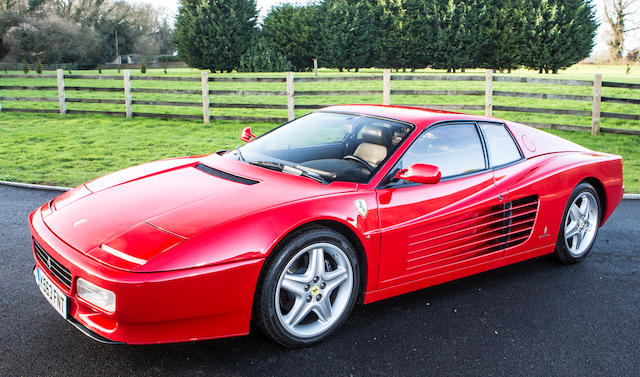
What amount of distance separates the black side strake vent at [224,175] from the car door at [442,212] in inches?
32.3

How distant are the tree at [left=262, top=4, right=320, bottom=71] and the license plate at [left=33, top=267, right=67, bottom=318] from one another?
151 feet

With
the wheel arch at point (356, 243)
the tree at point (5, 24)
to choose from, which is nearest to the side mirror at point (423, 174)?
the wheel arch at point (356, 243)

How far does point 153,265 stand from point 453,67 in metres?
44.8

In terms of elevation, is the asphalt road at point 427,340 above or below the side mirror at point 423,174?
below

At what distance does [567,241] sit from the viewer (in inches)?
189

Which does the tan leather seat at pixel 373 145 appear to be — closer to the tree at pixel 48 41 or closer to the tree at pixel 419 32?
the tree at pixel 419 32

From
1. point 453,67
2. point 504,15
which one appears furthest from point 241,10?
point 504,15

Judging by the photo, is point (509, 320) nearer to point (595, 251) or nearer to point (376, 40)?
point (595, 251)

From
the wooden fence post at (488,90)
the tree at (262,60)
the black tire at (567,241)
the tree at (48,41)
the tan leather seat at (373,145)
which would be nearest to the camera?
the tan leather seat at (373,145)

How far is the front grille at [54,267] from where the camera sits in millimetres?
2934

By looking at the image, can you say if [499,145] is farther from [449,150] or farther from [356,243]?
[356,243]

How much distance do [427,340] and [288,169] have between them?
139 centimetres

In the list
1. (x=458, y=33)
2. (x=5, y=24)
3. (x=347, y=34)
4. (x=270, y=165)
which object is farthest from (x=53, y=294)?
(x=5, y=24)

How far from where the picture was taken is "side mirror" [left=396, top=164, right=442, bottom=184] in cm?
346
